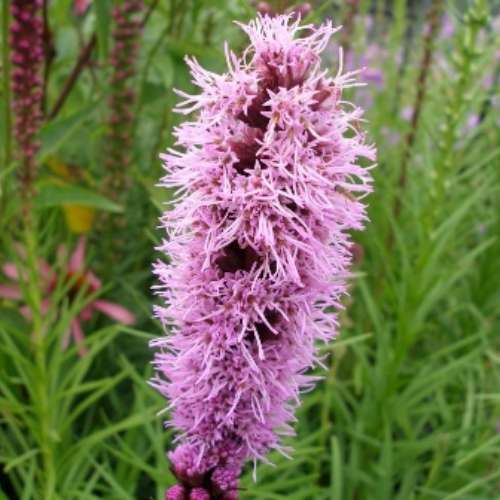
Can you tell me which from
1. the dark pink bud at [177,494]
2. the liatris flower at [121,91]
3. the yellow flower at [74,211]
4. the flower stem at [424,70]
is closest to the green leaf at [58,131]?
the liatris flower at [121,91]

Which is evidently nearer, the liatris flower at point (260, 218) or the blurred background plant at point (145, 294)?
the liatris flower at point (260, 218)

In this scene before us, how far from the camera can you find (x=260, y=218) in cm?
106

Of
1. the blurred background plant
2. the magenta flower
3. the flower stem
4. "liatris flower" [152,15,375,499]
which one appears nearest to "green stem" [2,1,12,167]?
the blurred background plant

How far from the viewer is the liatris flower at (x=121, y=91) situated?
7.02 feet

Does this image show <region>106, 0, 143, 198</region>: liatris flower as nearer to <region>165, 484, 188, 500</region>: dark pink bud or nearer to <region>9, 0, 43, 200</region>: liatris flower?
<region>9, 0, 43, 200</region>: liatris flower

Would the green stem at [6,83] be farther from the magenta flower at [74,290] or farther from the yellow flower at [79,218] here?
the yellow flower at [79,218]

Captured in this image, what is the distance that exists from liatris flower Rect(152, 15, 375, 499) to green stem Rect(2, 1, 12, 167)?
0.82m

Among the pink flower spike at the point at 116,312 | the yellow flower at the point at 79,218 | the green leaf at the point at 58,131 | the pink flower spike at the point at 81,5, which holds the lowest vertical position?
the pink flower spike at the point at 116,312

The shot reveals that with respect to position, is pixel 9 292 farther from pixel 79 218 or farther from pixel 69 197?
pixel 79 218

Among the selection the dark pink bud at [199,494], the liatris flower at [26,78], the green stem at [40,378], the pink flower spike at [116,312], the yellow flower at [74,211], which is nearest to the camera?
the dark pink bud at [199,494]

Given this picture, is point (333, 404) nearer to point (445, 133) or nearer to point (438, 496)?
point (438, 496)

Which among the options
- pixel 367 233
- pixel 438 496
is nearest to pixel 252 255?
pixel 438 496

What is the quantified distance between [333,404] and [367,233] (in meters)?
0.84

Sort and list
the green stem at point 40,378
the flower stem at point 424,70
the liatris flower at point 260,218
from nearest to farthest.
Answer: the liatris flower at point 260,218, the green stem at point 40,378, the flower stem at point 424,70
